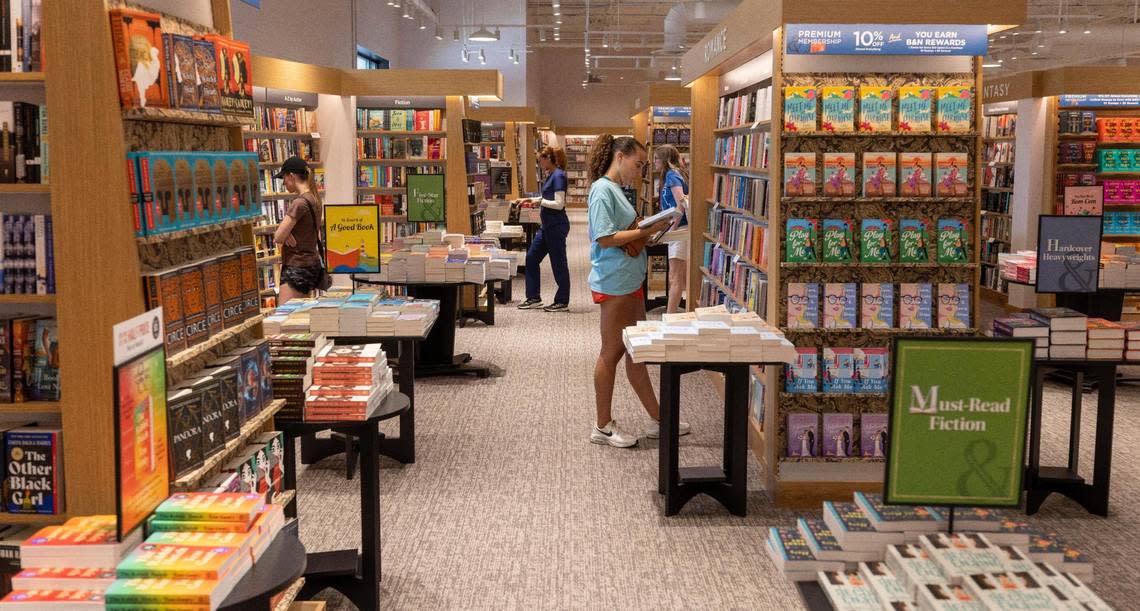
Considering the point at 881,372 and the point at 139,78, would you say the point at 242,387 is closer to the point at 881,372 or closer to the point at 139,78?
the point at 139,78

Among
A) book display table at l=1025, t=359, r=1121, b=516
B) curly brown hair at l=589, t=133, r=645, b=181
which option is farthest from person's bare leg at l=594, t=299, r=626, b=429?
book display table at l=1025, t=359, r=1121, b=516

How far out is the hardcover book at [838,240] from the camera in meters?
5.03

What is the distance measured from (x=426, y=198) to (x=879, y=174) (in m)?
4.81

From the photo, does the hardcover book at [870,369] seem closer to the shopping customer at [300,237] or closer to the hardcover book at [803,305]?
the hardcover book at [803,305]

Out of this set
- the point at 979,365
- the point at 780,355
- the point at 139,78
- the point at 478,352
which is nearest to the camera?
the point at 979,365

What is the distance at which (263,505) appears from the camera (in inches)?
106

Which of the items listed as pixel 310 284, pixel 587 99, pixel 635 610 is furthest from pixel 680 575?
pixel 587 99

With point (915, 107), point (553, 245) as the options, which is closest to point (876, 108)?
point (915, 107)

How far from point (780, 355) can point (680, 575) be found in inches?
42.1

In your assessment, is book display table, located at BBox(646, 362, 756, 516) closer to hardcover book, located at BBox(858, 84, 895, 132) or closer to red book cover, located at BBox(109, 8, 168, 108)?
hardcover book, located at BBox(858, 84, 895, 132)

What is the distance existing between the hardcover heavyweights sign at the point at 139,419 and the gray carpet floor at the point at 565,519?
170 cm

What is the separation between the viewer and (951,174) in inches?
196

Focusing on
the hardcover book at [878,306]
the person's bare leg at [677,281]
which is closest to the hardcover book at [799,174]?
the hardcover book at [878,306]

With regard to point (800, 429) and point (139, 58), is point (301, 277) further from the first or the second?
point (139, 58)
